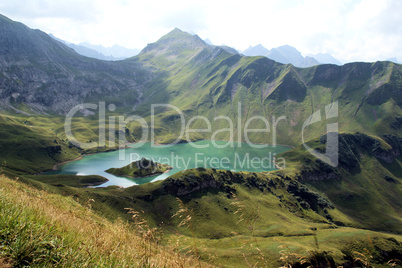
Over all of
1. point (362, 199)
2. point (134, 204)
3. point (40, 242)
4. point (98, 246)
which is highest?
point (40, 242)

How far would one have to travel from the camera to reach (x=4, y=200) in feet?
18.2

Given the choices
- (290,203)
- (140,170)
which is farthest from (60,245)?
(140,170)

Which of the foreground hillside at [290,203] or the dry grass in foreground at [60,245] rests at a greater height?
the dry grass in foreground at [60,245]

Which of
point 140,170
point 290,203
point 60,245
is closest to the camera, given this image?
point 60,245

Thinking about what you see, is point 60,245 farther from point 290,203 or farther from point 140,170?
point 140,170

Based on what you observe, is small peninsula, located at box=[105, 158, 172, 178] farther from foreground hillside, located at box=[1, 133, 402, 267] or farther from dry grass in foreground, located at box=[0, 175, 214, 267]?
dry grass in foreground, located at box=[0, 175, 214, 267]

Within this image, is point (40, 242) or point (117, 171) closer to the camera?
point (40, 242)

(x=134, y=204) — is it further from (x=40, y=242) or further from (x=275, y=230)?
(x=40, y=242)

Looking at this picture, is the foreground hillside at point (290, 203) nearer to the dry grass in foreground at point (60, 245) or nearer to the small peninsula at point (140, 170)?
the small peninsula at point (140, 170)

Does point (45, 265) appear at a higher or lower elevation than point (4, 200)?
lower

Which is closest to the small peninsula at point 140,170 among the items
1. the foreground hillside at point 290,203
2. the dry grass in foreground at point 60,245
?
the foreground hillside at point 290,203

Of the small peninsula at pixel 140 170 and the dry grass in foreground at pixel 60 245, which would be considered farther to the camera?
the small peninsula at pixel 140 170

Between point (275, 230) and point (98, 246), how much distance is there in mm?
95686

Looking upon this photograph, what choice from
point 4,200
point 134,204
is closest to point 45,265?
point 4,200
